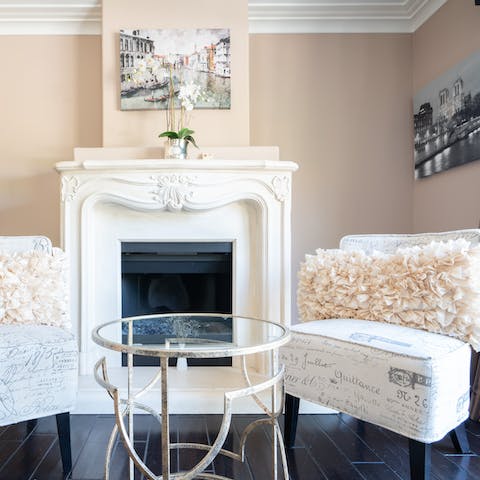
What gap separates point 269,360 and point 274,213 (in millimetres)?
773

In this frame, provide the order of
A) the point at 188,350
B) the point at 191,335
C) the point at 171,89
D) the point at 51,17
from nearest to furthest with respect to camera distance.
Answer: the point at 188,350, the point at 191,335, the point at 171,89, the point at 51,17

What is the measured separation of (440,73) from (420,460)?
2.18m

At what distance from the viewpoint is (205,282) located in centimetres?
244

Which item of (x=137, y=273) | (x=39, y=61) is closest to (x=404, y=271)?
(x=137, y=273)

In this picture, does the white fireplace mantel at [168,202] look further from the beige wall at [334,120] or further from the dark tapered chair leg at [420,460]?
the dark tapered chair leg at [420,460]

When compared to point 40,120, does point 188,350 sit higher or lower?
lower

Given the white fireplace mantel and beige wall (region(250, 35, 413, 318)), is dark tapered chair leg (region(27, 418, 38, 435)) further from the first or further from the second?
beige wall (region(250, 35, 413, 318))

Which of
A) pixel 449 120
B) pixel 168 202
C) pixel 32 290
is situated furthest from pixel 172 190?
pixel 449 120

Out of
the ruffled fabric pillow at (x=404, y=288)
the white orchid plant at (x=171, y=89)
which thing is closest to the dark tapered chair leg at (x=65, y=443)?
the ruffled fabric pillow at (x=404, y=288)

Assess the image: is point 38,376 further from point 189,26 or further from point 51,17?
point 51,17

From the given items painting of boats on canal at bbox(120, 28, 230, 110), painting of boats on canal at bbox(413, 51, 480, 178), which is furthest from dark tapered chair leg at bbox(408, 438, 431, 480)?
painting of boats on canal at bbox(120, 28, 230, 110)

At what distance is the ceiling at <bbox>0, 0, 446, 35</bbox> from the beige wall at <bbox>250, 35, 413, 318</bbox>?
70mm

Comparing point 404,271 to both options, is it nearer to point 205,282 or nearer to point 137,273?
point 205,282

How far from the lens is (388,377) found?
48.9 inches
